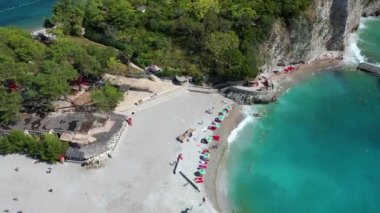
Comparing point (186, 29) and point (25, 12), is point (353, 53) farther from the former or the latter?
point (25, 12)

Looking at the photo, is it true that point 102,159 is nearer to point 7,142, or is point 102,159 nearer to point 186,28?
point 7,142

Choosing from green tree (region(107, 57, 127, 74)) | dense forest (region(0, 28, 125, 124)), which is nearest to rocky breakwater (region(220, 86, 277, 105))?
green tree (region(107, 57, 127, 74))

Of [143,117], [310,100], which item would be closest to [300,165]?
[310,100]

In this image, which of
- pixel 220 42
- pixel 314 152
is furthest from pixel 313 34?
pixel 314 152

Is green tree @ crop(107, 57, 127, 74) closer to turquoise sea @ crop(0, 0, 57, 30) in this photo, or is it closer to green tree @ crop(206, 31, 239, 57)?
green tree @ crop(206, 31, 239, 57)

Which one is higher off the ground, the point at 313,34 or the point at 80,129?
the point at 313,34

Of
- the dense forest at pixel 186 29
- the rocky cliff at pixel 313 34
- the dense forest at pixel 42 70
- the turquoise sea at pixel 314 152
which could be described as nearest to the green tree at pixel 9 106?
the dense forest at pixel 42 70
